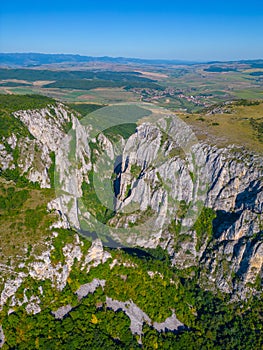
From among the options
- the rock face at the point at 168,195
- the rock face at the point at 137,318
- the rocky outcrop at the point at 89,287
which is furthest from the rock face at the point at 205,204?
the rocky outcrop at the point at 89,287

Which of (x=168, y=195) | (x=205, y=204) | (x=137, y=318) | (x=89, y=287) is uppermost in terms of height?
(x=205, y=204)

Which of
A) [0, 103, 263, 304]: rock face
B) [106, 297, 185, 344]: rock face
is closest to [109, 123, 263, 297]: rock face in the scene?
[0, 103, 263, 304]: rock face

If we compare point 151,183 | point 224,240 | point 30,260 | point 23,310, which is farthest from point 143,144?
point 23,310

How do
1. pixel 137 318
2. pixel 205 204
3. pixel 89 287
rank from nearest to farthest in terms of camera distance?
1. pixel 137 318
2. pixel 89 287
3. pixel 205 204

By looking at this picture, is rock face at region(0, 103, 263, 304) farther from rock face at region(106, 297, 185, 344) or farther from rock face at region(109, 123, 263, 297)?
rock face at region(106, 297, 185, 344)

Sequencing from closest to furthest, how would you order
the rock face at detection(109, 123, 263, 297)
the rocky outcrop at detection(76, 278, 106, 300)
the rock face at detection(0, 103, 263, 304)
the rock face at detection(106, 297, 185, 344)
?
the rock face at detection(106, 297, 185, 344), the rocky outcrop at detection(76, 278, 106, 300), the rock face at detection(0, 103, 263, 304), the rock face at detection(109, 123, 263, 297)

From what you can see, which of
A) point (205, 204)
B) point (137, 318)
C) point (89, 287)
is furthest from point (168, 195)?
point (137, 318)

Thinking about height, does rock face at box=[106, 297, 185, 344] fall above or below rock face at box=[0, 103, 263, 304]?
below

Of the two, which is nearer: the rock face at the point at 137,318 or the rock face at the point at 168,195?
the rock face at the point at 137,318

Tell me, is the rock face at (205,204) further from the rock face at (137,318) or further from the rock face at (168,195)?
the rock face at (137,318)

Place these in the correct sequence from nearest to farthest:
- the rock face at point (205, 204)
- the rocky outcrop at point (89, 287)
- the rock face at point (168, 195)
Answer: the rocky outcrop at point (89, 287) → the rock face at point (168, 195) → the rock face at point (205, 204)

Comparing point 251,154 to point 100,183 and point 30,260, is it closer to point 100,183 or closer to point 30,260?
point 100,183

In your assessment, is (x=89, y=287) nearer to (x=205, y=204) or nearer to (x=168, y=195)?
(x=168, y=195)
